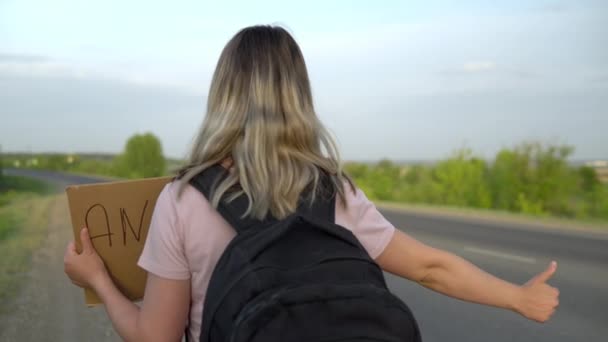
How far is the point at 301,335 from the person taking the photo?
4.72 feet

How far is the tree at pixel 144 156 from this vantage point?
114 ft

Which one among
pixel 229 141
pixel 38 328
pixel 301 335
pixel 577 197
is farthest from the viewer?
pixel 577 197

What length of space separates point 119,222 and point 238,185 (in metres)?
0.55

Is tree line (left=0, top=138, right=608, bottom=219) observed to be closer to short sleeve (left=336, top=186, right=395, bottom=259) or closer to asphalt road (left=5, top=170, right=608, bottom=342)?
asphalt road (left=5, top=170, right=608, bottom=342)

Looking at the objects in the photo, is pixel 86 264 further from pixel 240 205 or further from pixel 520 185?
pixel 520 185

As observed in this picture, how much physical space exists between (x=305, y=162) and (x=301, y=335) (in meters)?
0.48

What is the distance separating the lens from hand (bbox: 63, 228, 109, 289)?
189 centimetres

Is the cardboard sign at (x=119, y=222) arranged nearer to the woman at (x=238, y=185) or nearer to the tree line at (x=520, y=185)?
the woman at (x=238, y=185)

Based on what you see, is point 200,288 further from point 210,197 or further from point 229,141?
point 229,141

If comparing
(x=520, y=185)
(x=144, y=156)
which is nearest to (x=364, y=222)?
(x=520, y=185)

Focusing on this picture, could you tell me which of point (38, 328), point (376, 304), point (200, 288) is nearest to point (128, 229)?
point (200, 288)

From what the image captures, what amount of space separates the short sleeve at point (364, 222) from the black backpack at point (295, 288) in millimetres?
159

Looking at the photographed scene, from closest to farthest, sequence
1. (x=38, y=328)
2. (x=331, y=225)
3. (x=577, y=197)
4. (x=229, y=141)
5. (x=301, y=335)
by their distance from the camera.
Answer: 1. (x=301, y=335)
2. (x=331, y=225)
3. (x=229, y=141)
4. (x=38, y=328)
5. (x=577, y=197)

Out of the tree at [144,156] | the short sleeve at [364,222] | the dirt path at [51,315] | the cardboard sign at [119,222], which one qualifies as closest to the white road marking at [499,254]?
the dirt path at [51,315]
